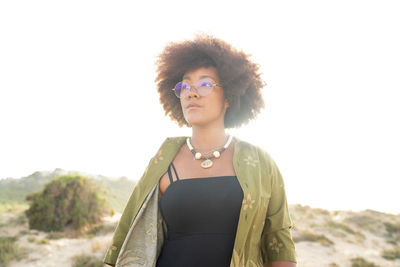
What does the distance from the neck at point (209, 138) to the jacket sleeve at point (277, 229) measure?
40 centimetres

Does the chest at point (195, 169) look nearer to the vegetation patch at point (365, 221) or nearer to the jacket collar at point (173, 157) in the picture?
the jacket collar at point (173, 157)

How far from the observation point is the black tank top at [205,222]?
186cm

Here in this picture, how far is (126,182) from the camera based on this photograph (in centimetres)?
2728

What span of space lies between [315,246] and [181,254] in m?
8.79

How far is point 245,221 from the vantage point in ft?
6.03

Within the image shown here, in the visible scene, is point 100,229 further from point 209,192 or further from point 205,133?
point 209,192

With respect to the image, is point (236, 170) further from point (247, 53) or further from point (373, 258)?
point (373, 258)

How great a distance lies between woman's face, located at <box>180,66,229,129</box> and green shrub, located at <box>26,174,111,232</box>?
9.39m

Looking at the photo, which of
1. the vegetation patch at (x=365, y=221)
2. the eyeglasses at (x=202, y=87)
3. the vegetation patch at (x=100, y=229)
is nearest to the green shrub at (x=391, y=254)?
the vegetation patch at (x=365, y=221)

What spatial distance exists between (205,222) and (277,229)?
18.8 inches

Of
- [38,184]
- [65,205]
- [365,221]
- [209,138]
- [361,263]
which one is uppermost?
[209,138]

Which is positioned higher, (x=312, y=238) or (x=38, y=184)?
(x=312, y=238)

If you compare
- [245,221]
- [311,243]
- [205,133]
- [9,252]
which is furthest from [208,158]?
[311,243]

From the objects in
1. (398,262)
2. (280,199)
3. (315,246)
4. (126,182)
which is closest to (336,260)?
(315,246)
